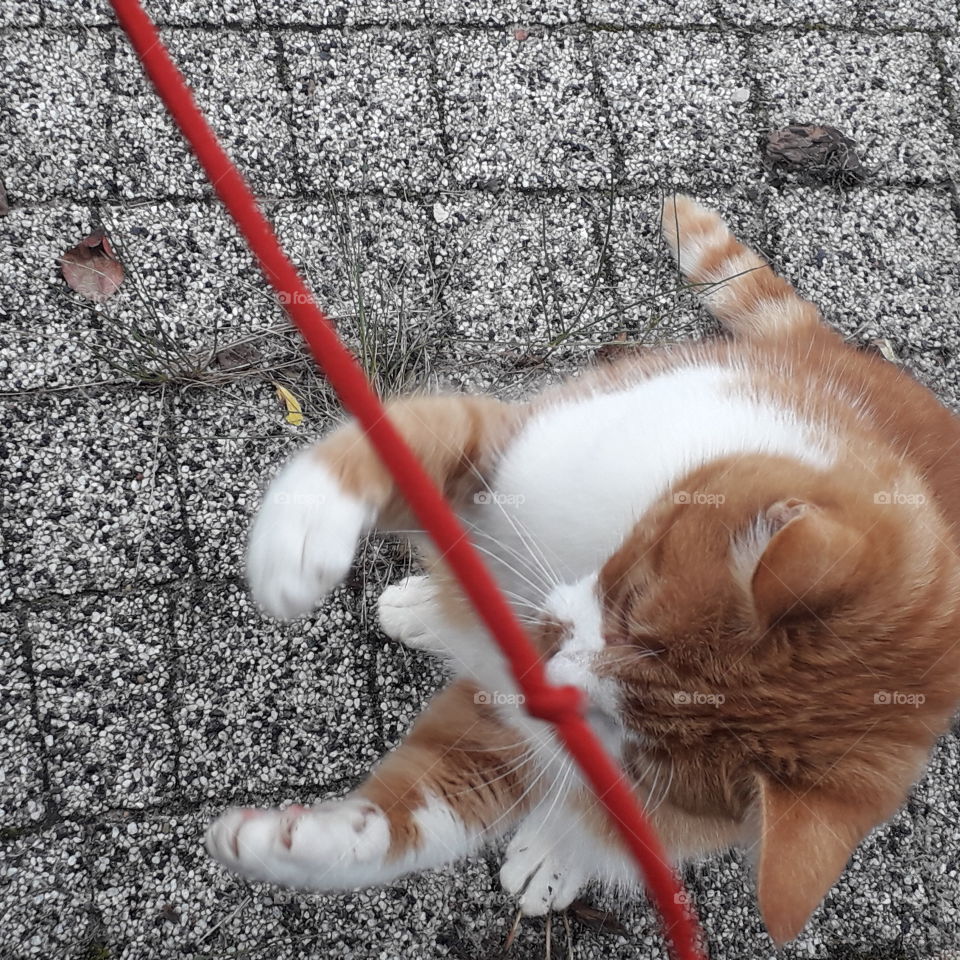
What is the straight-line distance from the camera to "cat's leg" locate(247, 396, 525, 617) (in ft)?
3.56

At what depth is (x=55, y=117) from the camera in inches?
81.7

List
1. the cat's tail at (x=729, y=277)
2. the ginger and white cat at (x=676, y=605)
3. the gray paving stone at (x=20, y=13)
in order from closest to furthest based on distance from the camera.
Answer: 1. the ginger and white cat at (x=676, y=605)
2. the cat's tail at (x=729, y=277)
3. the gray paving stone at (x=20, y=13)

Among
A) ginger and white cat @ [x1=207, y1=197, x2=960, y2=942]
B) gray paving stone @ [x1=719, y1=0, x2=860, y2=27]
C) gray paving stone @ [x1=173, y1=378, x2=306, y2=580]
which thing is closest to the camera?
ginger and white cat @ [x1=207, y1=197, x2=960, y2=942]

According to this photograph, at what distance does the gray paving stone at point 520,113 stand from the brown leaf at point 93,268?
891 mm

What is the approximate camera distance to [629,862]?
4.83 ft

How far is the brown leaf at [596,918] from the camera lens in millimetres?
1792

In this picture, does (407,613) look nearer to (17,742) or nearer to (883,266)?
(17,742)

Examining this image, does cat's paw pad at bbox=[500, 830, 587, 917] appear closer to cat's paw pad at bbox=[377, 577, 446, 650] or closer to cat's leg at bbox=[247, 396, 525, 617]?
cat's paw pad at bbox=[377, 577, 446, 650]

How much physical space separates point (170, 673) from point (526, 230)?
1441 millimetres

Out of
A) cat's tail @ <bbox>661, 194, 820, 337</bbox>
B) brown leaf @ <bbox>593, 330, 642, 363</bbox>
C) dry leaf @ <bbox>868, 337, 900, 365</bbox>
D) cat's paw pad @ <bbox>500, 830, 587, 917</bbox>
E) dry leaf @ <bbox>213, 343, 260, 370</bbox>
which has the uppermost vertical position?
cat's tail @ <bbox>661, 194, 820, 337</bbox>

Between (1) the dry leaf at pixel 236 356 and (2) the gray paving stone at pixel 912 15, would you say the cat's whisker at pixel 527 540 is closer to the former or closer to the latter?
(1) the dry leaf at pixel 236 356

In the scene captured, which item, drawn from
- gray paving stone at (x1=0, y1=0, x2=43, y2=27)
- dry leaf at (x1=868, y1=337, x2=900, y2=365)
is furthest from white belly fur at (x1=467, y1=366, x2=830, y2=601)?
gray paving stone at (x1=0, y1=0, x2=43, y2=27)

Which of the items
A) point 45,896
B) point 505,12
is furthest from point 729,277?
point 45,896

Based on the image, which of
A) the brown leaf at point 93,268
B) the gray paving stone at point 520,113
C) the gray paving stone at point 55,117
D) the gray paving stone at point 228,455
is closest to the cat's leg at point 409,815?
the gray paving stone at point 228,455
